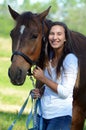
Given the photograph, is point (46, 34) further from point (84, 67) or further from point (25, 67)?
point (84, 67)

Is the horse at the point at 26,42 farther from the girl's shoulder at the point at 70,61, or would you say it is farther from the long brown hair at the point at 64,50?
the girl's shoulder at the point at 70,61

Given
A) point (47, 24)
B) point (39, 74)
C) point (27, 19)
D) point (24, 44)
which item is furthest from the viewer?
point (47, 24)

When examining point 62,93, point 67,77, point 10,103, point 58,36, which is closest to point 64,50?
point 58,36

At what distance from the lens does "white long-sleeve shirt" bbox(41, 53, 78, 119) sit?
11.7 feet

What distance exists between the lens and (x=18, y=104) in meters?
10.1

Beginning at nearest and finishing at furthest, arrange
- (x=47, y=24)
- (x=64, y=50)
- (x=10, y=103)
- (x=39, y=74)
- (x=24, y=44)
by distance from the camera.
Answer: (x=39, y=74) → (x=64, y=50) → (x=24, y=44) → (x=47, y=24) → (x=10, y=103)

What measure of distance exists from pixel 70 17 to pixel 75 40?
3235 cm

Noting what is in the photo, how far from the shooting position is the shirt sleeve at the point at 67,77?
3.55 metres

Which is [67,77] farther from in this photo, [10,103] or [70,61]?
[10,103]

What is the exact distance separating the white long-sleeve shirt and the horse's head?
0.77 feet

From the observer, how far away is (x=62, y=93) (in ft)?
11.6

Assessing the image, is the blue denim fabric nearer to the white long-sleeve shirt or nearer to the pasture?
the white long-sleeve shirt

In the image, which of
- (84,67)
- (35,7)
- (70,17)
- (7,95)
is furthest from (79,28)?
(84,67)

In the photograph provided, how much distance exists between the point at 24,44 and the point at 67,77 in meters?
0.57
